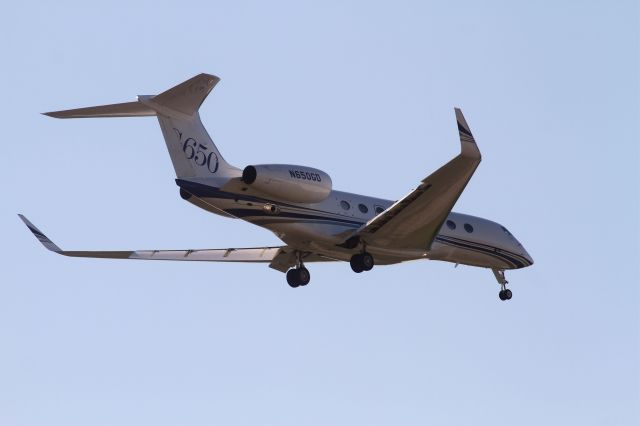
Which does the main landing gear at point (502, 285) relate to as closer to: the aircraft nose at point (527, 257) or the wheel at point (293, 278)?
the aircraft nose at point (527, 257)

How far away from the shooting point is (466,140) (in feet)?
95.1

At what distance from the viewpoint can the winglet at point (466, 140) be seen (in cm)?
2869

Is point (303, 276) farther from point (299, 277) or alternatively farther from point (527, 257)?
point (527, 257)

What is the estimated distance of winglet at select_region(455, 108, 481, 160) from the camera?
28688 mm

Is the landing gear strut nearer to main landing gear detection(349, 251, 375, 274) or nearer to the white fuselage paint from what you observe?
the white fuselage paint

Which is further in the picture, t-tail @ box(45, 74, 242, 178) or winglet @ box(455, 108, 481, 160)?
t-tail @ box(45, 74, 242, 178)

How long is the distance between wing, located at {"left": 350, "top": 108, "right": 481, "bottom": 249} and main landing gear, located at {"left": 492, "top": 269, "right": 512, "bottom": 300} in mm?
4755

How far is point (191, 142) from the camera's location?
101 ft

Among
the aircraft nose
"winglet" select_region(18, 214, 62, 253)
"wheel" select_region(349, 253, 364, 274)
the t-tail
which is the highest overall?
the aircraft nose

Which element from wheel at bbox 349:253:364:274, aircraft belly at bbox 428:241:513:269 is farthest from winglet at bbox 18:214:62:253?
aircraft belly at bbox 428:241:513:269

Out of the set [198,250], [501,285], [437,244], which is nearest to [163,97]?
[198,250]

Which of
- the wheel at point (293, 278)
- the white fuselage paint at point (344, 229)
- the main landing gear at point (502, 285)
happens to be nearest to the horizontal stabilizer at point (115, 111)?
the white fuselage paint at point (344, 229)

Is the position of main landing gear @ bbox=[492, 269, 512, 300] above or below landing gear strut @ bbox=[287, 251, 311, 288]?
above

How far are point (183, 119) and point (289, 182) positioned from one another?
9.67ft
